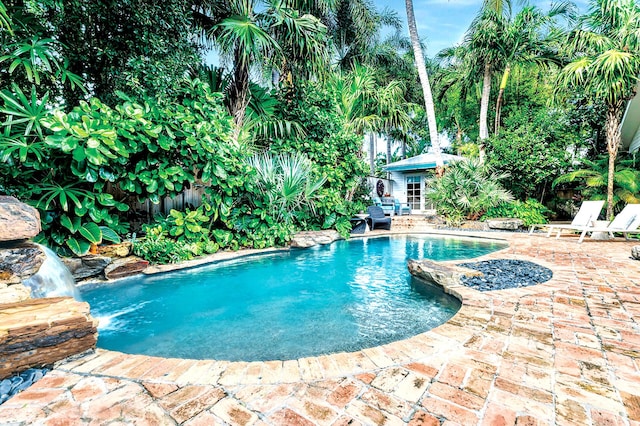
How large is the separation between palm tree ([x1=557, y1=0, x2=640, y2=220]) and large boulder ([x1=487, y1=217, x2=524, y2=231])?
222 centimetres

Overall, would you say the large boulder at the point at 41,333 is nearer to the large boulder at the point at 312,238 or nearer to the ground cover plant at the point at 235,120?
the ground cover plant at the point at 235,120

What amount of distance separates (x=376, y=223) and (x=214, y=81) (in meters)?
6.34

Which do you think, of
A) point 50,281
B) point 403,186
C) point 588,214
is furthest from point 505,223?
point 50,281

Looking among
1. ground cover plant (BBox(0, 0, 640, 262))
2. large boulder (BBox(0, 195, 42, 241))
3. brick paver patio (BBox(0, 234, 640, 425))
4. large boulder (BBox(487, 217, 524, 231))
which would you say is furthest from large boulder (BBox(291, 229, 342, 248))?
→ large boulder (BBox(487, 217, 524, 231))

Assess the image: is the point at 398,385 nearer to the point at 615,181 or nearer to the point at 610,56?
the point at 610,56

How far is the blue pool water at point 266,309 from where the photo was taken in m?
2.61

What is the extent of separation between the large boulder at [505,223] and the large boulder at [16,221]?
425 inches

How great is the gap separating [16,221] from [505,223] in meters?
11.2

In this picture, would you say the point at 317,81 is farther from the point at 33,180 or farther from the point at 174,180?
the point at 33,180

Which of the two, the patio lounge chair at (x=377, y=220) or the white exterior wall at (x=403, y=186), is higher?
the white exterior wall at (x=403, y=186)

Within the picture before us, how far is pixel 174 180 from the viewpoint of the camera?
5312 millimetres

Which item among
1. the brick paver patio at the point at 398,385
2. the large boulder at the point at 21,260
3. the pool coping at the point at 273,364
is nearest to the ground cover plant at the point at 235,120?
the large boulder at the point at 21,260

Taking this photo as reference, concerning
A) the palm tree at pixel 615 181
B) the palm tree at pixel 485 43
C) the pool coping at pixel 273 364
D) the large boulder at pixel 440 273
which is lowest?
the pool coping at pixel 273 364

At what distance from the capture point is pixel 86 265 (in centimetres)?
441
